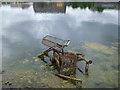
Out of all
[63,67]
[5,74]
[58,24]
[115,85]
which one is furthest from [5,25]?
[115,85]

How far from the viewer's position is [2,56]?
27453mm

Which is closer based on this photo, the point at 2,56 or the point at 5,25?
the point at 2,56

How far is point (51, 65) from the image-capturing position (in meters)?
24.3

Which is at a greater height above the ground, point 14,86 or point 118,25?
point 118,25

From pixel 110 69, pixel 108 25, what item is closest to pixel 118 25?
pixel 108 25

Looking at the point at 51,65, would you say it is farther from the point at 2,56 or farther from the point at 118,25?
the point at 118,25

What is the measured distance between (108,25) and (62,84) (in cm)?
3372

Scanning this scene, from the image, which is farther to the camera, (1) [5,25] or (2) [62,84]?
(1) [5,25]

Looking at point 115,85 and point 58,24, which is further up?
point 58,24

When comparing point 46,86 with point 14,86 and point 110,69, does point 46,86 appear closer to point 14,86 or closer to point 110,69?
point 14,86

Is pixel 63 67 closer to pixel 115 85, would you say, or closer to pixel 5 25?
pixel 115 85

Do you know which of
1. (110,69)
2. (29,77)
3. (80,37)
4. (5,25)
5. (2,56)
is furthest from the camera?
(5,25)

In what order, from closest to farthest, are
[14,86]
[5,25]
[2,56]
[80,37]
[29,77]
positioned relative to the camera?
[14,86] → [29,77] → [2,56] → [80,37] → [5,25]

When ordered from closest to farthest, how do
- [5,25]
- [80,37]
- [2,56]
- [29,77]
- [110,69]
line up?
[29,77], [110,69], [2,56], [80,37], [5,25]
